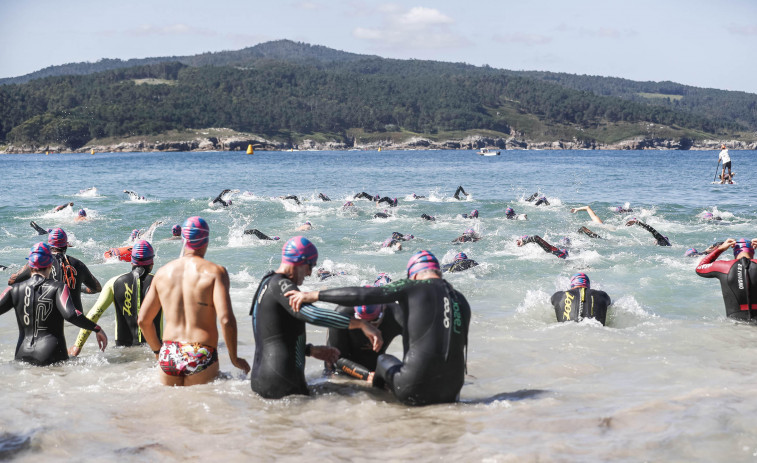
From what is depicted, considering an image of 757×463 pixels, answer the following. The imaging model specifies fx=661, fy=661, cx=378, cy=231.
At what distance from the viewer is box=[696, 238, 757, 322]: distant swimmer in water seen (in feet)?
32.7

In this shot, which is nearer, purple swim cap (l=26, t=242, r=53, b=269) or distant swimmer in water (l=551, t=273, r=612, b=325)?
purple swim cap (l=26, t=242, r=53, b=269)

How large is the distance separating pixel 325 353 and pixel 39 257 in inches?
137

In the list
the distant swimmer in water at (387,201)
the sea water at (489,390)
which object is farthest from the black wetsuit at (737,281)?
the distant swimmer in water at (387,201)

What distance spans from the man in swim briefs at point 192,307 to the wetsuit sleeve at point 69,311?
50.7 inches

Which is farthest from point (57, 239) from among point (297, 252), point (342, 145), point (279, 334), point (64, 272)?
point (342, 145)

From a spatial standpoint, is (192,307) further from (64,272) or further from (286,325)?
(64,272)

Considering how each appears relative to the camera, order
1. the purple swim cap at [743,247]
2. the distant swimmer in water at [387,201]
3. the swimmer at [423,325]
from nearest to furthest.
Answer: the swimmer at [423,325] → the purple swim cap at [743,247] → the distant swimmer in water at [387,201]

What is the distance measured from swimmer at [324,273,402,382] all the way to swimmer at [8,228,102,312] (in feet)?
12.5

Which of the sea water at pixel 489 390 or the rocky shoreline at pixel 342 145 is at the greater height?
→ the rocky shoreline at pixel 342 145

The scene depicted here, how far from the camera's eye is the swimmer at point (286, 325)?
18.6 feet

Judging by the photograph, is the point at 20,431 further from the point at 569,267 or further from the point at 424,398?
the point at 569,267

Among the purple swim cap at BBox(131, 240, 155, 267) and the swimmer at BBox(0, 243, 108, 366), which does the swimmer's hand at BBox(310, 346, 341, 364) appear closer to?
the swimmer at BBox(0, 243, 108, 366)

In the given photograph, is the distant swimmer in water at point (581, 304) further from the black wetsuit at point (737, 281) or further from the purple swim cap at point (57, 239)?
the purple swim cap at point (57, 239)

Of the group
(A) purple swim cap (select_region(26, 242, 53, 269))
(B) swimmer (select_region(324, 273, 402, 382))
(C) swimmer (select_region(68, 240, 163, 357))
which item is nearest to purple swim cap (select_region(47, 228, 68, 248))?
(C) swimmer (select_region(68, 240, 163, 357))
